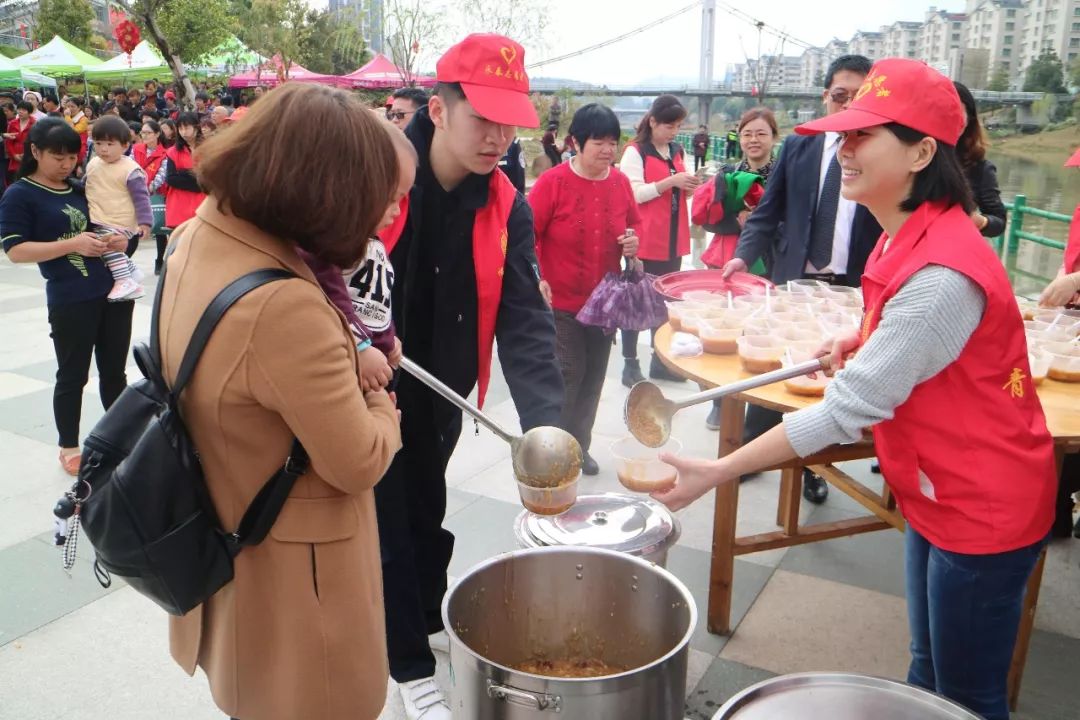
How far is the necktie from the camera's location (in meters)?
3.22

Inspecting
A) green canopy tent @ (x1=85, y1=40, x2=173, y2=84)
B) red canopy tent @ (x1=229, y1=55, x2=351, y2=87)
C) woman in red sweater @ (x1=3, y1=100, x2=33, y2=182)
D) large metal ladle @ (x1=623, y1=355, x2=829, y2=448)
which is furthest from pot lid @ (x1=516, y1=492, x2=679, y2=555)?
green canopy tent @ (x1=85, y1=40, x2=173, y2=84)

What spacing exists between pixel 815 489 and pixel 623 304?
48.5 inches

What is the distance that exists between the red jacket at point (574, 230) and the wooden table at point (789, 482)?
1.01 m

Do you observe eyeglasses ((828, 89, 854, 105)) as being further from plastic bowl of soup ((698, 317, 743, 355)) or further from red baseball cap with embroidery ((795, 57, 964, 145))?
red baseball cap with embroidery ((795, 57, 964, 145))

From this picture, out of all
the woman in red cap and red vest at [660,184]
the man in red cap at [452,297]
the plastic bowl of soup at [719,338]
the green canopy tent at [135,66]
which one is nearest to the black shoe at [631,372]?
the woman in red cap and red vest at [660,184]

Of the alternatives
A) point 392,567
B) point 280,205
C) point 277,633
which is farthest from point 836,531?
point 280,205

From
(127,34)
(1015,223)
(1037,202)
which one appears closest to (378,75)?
(127,34)

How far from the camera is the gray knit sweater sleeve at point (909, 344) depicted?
137 centimetres

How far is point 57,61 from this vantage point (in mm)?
22062

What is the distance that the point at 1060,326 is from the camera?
256 cm

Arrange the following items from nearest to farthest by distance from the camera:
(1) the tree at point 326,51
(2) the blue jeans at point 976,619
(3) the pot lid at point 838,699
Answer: (3) the pot lid at point 838,699 < (2) the blue jeans at point 976,619 < (1) the tree at point 326,51

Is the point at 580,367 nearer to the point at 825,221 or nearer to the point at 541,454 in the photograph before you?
the point at 825,221

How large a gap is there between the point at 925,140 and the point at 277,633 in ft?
4.83

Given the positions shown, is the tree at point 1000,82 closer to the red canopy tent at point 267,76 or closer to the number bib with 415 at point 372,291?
the red canopy tent at point 267,76
